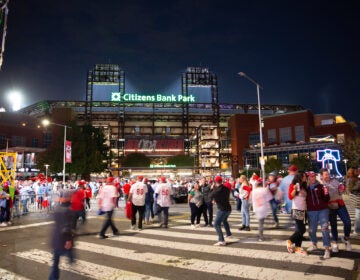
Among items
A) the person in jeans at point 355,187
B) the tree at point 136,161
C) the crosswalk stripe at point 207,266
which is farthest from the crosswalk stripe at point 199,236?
the tree at point 136,161

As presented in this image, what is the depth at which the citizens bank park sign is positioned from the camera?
95.3 metres

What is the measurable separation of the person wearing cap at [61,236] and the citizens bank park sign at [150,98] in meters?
92.2

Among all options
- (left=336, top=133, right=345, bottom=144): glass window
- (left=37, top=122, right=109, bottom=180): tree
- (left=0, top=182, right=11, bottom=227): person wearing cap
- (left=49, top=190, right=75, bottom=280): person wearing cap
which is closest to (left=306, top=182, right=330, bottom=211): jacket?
(left=49, top=190, right=75, bottom=280): person wearing cap

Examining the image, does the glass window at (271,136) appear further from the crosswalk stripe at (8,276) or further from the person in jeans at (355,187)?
the crosswalk stripe at (8,276)

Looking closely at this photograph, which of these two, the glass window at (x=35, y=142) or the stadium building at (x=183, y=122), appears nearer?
the stadium building at (x=183, y=122)

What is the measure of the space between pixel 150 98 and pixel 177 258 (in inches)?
3618

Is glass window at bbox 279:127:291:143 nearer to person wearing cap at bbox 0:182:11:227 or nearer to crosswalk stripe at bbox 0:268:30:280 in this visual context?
person wearing cap at bbox 0:182:11:227

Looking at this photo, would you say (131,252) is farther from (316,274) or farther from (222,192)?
(316,274)

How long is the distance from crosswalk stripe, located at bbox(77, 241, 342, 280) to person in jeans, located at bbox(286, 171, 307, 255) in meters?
1.35

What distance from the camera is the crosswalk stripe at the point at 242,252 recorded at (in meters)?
5.89

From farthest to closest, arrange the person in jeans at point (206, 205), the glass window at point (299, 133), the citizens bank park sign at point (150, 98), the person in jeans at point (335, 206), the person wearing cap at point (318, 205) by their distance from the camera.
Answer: the citizens bank park sign at point (150, 98) → the glass window at point (299, 133) → the person in jeans at point (206, 205) → the person in jeans at point (335, 206) → the person wearing cap at point (318, 205)

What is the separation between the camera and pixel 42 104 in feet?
327

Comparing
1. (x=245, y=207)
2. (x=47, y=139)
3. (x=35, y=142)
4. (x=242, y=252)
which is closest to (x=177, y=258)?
(x=242, y=252)

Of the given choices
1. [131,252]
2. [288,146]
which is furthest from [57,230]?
[288,146]
